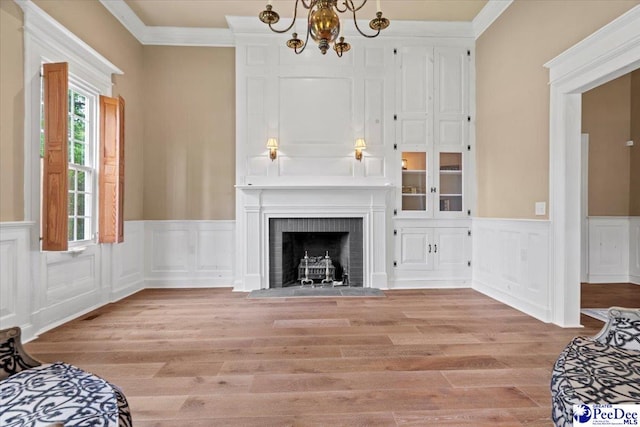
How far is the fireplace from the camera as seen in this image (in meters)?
4.71

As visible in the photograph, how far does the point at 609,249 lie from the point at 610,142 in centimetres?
161

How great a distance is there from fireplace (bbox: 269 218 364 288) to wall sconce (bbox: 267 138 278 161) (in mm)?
880

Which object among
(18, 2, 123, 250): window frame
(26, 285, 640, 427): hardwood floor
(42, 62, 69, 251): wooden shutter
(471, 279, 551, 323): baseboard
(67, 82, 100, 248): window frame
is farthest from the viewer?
(67, 82, 100, 248): window frame

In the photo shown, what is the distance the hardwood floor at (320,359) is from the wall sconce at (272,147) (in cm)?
197

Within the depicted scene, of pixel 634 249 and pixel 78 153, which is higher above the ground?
pixel 78 153

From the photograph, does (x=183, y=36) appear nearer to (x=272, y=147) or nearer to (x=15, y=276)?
(x=272, y=147)

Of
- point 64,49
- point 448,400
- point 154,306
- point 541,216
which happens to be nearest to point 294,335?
point 448,400

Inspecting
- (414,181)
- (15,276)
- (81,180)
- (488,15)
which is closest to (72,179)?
(81,180)

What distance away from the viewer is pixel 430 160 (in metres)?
4.90

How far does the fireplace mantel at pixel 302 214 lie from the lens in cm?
464

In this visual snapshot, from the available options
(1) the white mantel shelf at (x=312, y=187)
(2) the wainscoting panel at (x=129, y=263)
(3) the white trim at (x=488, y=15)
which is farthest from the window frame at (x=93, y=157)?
(3) the white trim at (x=488, y=15)

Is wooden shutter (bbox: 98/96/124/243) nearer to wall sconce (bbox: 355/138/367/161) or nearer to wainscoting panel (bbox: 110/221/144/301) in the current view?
wainscoting panel (bbox: 110/221/144/301)

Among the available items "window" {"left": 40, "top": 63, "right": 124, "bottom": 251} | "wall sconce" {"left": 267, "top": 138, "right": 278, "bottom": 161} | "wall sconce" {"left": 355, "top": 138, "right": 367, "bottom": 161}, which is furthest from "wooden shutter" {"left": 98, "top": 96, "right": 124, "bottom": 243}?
"wall sconce" {"left": 355, "top": 138, "right": 367, "bottom": 161}

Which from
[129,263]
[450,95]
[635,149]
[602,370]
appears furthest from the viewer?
[635,149]
